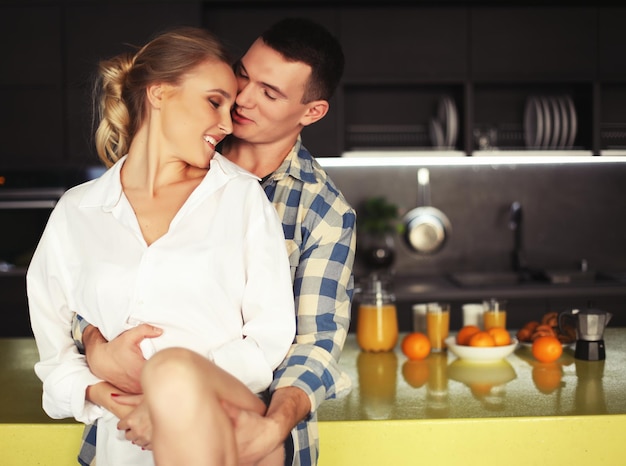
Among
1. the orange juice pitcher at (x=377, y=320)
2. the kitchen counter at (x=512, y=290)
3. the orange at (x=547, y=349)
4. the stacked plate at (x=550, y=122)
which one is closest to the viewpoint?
the orange at (x=547, y=349)

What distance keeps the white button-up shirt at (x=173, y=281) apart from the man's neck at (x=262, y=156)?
375mm

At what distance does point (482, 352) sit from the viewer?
2299 mm

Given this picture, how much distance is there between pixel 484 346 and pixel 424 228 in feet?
7.26

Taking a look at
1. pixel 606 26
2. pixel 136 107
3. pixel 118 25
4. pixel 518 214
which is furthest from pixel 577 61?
pixel 136 107

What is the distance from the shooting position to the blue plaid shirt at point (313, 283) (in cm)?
154

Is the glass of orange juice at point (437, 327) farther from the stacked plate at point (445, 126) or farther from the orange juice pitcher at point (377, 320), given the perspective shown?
the stacked plate at point (445, 126)

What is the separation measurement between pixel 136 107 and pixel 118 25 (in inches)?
101

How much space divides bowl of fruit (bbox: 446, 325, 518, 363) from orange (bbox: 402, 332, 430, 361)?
0.08 meters

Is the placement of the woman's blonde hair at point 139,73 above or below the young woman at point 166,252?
above

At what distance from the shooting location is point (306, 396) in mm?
1472

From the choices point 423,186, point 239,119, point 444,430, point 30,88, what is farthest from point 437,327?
point 30,88

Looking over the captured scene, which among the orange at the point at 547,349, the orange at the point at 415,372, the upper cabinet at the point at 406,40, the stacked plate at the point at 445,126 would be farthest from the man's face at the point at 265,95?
the stacked plate at the point at 445,126

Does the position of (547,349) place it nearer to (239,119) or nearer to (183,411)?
(239,119)

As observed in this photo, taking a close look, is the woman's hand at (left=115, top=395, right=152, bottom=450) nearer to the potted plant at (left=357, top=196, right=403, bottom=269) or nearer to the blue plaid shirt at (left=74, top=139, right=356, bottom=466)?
the blue plaid shirt at (left=74, top=139, right=356, bottom=466)
